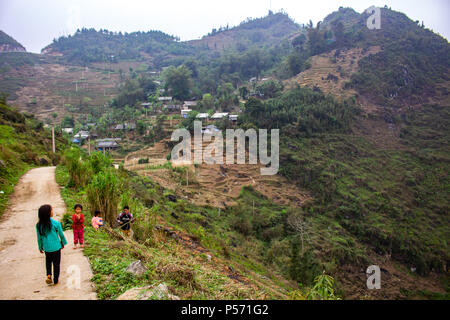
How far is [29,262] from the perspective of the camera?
168 inches

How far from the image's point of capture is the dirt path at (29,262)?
11.2 feet

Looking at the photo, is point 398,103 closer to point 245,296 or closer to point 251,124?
point 251,124

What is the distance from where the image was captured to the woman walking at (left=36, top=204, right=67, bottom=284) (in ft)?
11.2

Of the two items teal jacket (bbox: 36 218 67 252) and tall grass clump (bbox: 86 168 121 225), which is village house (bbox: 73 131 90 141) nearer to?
tall grass clump (bbox: 86 168 121 225)

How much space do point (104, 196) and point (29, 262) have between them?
88.2 inches

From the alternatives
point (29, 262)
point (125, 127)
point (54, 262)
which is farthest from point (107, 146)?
point (54, 262)

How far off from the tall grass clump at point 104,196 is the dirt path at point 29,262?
865 millimetres

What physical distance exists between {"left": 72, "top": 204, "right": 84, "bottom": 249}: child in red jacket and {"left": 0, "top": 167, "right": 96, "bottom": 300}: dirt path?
178 millimetres

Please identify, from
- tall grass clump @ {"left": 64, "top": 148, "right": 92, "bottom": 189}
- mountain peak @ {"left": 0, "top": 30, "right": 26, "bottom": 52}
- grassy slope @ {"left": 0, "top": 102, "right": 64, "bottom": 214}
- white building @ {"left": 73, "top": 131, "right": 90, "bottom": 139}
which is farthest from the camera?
mountain peak @ {"left": 0, "top": 30, "right": 26, "bottom": 52}

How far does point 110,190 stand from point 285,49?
69.5m

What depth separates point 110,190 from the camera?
21.0 feet

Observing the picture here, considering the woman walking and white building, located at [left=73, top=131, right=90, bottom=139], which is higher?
white building, located at [left=73, top=131, right=90, bottom=139]

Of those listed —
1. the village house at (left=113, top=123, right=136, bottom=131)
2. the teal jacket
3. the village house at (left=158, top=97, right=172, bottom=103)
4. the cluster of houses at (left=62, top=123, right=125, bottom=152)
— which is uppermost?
the village house at (left=158, top=97, right=172, bottom=103)

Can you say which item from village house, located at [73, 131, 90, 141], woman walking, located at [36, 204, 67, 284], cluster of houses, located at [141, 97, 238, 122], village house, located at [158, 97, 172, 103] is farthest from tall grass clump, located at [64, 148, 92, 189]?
village house, located at [158, 97, 172, 103]
